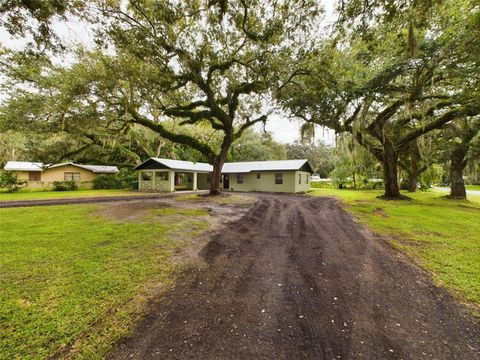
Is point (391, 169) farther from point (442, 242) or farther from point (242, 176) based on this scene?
point (242, 176)

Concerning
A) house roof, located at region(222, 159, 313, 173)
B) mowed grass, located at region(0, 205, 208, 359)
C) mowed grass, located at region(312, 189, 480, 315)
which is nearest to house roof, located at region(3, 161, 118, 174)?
house roof, located at region(222, 159, 313, 173)

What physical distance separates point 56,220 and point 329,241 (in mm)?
9106

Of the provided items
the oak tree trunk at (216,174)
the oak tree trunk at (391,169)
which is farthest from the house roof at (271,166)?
the oak tree trunk at (391,169)

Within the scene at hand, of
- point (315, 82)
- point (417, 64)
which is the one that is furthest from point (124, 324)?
point (417, 64)

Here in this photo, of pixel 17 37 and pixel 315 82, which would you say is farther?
pixel 315 82

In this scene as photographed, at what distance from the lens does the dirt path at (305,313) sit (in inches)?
86.9

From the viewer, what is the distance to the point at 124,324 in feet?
8.36

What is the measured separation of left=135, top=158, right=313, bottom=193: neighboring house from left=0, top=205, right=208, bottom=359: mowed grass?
47.8 feet

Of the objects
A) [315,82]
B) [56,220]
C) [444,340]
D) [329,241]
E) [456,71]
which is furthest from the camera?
[315,82]

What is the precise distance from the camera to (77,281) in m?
3.43

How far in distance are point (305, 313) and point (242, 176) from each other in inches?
850

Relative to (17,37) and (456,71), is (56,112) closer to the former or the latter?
(17,37)

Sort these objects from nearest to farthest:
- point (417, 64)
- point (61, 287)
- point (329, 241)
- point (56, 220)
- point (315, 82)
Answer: point (61, 287)
point (329, 241)
point (56, 220)
point (417, 64)
point (315, 82)

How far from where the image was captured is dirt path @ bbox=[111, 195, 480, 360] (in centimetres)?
221
